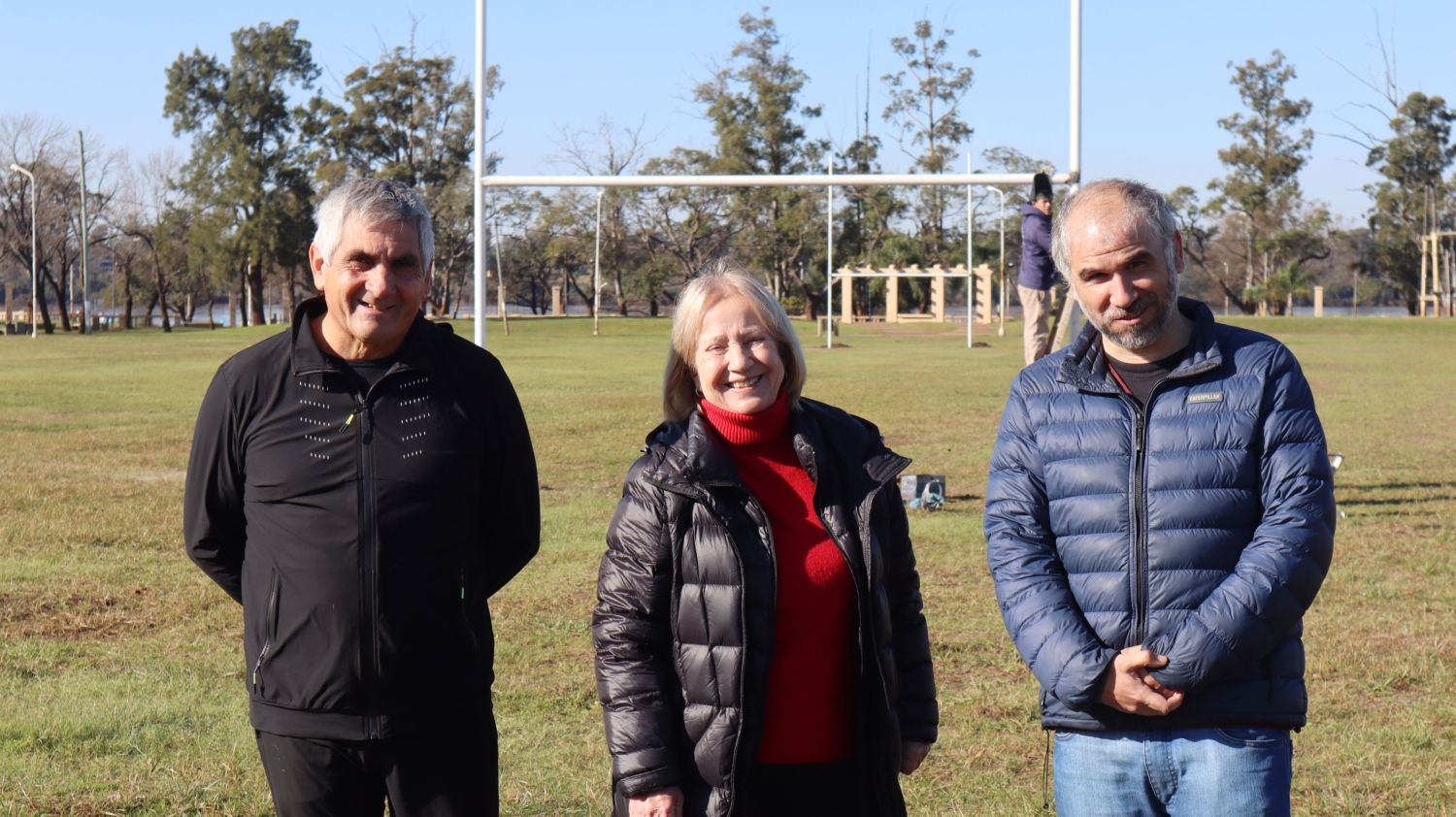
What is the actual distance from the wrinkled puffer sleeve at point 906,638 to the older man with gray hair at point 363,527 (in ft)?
2.55

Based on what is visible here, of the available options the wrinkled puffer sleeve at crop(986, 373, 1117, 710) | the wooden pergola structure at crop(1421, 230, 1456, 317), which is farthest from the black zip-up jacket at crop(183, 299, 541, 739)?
the wooden pergola structure at crop(1421, 230, 1456, 317)

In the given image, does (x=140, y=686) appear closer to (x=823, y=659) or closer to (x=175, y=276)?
(x=823, y=659)

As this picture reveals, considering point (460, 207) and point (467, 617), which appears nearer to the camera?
point (467, 617)

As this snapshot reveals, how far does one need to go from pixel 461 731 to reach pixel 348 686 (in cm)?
23

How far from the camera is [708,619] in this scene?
2666 mm

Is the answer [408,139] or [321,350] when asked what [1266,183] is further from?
[321,350]

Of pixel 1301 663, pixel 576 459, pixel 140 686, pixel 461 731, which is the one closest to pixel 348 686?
pixel 461 731

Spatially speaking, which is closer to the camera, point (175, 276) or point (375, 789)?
point (375, 789)

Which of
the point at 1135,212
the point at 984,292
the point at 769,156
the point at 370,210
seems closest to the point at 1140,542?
the point at 1135,212

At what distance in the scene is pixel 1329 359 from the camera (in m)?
31.2

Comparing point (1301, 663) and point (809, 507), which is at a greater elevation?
point (809, 507)

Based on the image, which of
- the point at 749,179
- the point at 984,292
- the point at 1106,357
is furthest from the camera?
the point at 984,292

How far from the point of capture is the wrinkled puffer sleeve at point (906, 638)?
112 inches

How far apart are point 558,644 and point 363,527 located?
3857 millimetres
